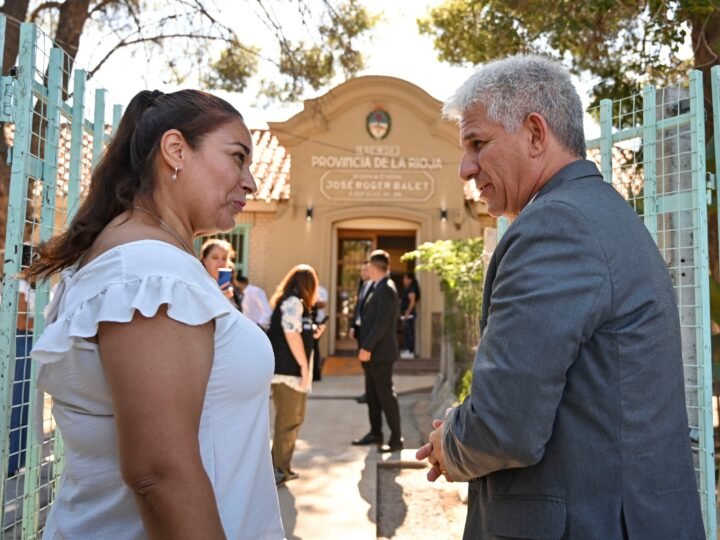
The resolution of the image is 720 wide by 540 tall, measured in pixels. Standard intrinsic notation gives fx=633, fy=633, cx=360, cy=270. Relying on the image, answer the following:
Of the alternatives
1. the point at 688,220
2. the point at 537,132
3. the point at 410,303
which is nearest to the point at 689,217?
the point at 688,220

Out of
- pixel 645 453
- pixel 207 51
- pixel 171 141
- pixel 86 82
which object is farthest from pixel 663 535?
pixel 207 51

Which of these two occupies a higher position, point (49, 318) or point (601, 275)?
point (601, 275)

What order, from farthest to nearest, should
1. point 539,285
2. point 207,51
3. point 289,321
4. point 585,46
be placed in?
point 585,46, point 207,51, point 289,321, point 539,285

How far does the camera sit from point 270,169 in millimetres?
14641

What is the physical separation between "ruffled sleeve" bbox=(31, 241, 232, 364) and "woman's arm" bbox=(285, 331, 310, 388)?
3991 mm

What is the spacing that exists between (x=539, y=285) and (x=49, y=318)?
1.15m

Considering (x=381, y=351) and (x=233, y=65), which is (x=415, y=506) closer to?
(x=381, y=351)

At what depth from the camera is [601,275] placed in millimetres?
1458

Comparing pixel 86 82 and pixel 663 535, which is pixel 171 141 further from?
pixel 86 82

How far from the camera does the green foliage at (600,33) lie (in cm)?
627

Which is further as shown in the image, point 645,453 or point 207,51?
point 207,51

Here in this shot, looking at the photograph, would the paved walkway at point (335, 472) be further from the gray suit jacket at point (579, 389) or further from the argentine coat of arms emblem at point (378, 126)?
the argentine coat of arms emblem at point (378, 126)

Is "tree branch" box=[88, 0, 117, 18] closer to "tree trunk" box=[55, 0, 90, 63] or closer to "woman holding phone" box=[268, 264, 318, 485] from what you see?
"tree trunk" box=[55, 0, 90, 63]

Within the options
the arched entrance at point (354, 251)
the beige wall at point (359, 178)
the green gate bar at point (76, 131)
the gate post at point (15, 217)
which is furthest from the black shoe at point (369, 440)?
the arched entrance at point (354, 251)
